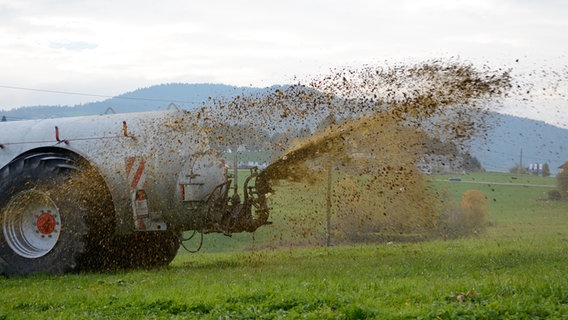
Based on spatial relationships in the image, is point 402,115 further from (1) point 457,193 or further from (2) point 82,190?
(1) point 457,193

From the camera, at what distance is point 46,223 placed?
13.8 meters

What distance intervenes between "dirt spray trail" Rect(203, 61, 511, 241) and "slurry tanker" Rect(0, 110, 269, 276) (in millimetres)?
755

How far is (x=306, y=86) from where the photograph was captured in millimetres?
13469

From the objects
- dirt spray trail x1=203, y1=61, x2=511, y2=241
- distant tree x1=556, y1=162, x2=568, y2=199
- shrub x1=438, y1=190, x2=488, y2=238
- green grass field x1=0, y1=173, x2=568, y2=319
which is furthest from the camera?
distant tree x1=556, y1=162, x2=568, y2=199

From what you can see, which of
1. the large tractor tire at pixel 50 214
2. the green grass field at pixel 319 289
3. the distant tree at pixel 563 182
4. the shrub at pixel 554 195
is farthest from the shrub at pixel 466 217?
the large tractor tire at pixel 50 214

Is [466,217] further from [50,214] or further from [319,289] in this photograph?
[319,289]

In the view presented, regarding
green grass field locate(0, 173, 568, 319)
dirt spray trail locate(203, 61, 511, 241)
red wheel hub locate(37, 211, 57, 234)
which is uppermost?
dirt spray trail locate(203, 61, 511, 241)

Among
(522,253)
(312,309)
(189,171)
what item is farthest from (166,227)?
(522,253)

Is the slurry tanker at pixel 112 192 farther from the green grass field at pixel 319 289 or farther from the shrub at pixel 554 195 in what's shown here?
the shrub at pixel 554 195

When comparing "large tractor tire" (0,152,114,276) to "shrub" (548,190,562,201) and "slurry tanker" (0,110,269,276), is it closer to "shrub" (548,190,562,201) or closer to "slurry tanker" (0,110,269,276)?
"slurry tanker" (0,110,269,276)

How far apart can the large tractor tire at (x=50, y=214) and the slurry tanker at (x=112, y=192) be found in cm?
2

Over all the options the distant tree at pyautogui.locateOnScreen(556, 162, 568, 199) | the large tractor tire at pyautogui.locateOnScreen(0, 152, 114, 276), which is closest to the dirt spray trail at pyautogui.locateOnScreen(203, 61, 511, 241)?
the large tractor tire at pyautogui.locateOnScreen(0, 152, 114, 276)

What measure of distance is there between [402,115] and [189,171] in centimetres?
377

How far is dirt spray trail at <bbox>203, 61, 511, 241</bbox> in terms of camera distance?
42.2 ft
